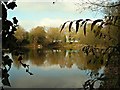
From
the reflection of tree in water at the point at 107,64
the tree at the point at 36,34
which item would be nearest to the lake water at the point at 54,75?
the tree at the point at 36,34

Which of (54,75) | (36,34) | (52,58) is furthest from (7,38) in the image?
(52,58)

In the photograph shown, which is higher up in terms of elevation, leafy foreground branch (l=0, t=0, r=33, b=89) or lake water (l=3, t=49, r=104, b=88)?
leafy foreground branch (l=0, t=0, r=33, b=89)

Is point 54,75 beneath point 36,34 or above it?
beneath

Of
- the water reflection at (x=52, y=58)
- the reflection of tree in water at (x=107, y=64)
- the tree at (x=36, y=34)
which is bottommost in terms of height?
the water reflection at (x=52, y=58)

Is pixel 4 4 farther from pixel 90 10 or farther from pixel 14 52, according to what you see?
pixel 90 10

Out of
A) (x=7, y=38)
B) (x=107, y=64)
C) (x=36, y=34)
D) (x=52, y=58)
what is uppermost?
(x=7, y=38)

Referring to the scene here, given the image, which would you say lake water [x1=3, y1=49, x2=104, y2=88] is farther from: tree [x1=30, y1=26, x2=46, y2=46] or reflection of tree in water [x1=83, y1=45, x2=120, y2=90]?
reflection of tree in water [x1=83, y1=45, x2=120, y2=90]

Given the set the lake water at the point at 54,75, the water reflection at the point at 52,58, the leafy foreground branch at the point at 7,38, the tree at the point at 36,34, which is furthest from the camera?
the water reflection at the point at 52,58

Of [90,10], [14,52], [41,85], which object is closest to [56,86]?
[41,85]

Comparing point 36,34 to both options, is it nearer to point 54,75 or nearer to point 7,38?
point 54,75

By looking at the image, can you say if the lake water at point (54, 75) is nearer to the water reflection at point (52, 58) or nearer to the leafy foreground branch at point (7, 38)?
the water reflection at point (52, 58)

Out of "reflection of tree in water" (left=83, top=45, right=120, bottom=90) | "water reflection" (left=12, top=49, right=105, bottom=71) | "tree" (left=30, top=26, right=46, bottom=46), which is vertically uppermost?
"reflection of tree in water" (left=83, top=45, right=120, bottom=90)

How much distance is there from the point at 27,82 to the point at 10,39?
11.1 m

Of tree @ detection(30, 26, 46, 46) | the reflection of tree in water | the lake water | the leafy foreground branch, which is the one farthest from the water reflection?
the leafy foreground branch
